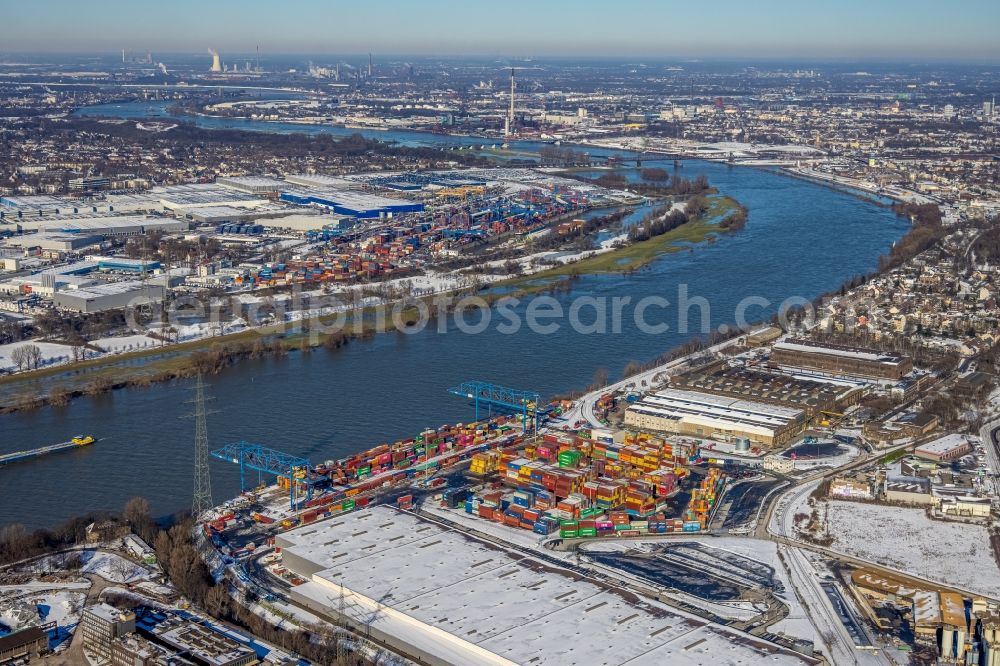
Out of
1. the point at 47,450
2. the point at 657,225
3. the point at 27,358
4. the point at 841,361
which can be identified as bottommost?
the point at 47,450

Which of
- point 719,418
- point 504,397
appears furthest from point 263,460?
point 719,418

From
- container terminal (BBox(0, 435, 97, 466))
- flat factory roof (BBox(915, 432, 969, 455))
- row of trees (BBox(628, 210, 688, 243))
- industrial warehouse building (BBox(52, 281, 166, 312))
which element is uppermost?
row of trees (BBox(628, 210, 688, 243))

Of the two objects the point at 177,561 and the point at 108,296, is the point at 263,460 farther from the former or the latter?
the point at 108,296

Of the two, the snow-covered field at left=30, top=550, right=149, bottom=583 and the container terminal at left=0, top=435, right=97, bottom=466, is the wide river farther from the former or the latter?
the snow-covered field at left=30, top=550, right=149, bottom=583

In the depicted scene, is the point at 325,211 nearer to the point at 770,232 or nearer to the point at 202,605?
the point at 770,232

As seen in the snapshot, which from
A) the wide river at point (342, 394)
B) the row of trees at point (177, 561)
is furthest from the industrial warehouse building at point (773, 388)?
the row of trees at point (177, 561)

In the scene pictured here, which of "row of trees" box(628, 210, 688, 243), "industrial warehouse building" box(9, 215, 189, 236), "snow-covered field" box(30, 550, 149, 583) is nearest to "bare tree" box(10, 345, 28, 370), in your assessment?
"snow-covered field" box(30, 550, 149, 583)

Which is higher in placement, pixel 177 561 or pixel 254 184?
pixel 254 184

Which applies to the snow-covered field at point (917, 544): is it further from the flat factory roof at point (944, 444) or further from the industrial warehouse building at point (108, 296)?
the industrial warehouse building at point (108, 296)
